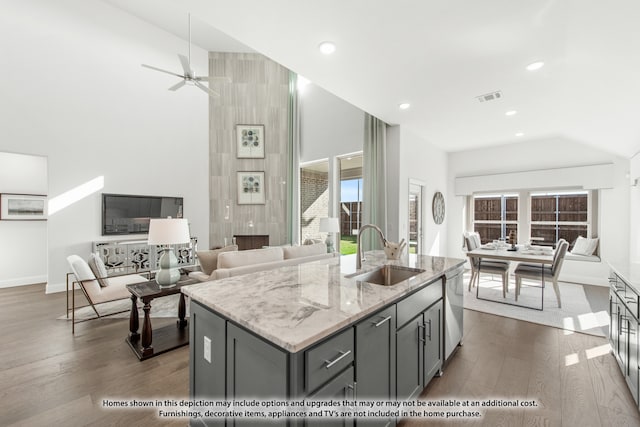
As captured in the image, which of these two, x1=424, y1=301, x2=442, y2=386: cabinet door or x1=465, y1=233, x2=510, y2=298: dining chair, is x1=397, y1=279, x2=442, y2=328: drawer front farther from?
x1=465, y1=233, x2=510, y2=298: dining chair

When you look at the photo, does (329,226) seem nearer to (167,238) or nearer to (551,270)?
(167,238)

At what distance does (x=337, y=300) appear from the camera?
1369 mm

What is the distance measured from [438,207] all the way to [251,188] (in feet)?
14.4

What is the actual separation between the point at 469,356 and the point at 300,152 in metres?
5.50

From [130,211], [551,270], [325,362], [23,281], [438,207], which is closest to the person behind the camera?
[325,362]

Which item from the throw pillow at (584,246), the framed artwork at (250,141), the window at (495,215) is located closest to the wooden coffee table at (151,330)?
the framed artwork at (250,141)

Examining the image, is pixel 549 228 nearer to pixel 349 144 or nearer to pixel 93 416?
pixel 349 144

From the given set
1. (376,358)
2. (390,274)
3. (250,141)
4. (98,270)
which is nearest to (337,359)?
(376,358)

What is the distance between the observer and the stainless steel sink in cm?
217

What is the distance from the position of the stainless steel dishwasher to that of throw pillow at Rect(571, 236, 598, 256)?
4247 mm

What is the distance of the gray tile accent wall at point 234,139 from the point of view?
638 centimetres

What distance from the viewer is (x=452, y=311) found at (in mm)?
2320

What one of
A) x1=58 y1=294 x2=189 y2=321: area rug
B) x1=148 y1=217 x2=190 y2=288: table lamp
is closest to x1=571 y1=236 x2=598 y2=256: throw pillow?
x1=148 y1=217 x2=190 y2=288: table lamp

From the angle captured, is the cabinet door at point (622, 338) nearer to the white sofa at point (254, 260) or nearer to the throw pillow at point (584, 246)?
the white sofa at point (254, 260)
